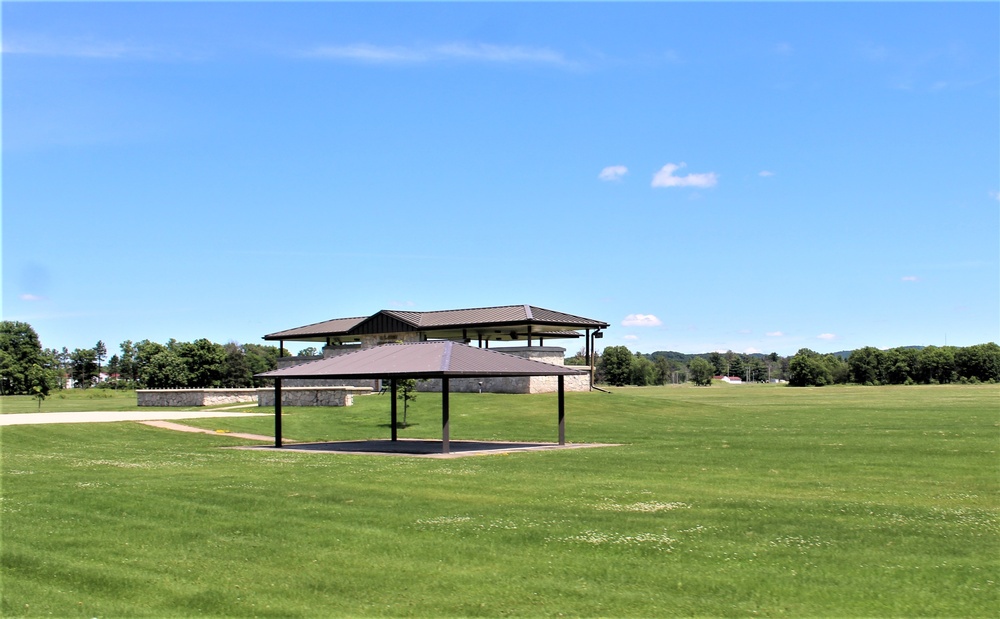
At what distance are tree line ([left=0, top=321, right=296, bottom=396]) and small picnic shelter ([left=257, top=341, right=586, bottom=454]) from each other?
4202 centimetres

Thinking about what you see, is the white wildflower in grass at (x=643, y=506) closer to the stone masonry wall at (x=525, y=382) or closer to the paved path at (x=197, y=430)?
the paved path at (x=197, y=430)

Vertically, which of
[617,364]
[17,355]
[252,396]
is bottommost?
[252,396]

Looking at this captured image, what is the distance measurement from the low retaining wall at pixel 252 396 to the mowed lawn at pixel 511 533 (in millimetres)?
20090

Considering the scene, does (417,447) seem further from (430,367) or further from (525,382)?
(525,382)

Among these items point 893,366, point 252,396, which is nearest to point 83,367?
point 252,396

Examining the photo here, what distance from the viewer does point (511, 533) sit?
39.9ft

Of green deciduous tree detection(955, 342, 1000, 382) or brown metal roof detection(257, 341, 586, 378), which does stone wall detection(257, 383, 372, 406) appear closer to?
brown metal roof detection(257, 341, 586, 378)

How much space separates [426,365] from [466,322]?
1048 inches

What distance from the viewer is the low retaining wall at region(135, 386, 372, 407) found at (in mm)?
44250

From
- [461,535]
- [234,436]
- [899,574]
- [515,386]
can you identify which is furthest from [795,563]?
[515,386]

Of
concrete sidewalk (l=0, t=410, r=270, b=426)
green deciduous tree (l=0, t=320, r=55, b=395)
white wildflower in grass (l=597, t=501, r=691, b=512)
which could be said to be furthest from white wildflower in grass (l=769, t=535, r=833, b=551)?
green deciduous tree (l=0, t=320, r=55, b=395)

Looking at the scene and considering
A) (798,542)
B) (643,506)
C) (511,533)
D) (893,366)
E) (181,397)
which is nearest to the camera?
(798,542)

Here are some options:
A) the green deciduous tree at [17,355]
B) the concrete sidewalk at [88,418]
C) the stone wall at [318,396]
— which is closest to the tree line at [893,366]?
the green deciduous tree at [17,355]

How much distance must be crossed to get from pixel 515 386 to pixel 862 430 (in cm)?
2144
